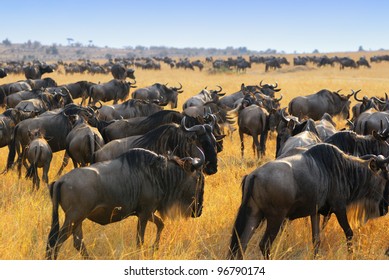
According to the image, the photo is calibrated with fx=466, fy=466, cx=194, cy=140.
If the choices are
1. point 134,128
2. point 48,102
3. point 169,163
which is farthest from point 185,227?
point 48,102

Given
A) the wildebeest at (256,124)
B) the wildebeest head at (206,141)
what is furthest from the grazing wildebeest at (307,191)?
the wildebeest at (256,124)

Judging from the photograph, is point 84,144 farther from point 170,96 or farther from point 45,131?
point 170,96

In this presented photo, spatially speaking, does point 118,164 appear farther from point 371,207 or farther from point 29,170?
point 29,170

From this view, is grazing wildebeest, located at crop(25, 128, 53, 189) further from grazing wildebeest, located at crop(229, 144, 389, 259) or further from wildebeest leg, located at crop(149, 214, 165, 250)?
grazing wildebeest, located at crop(229, 144, 389, 259)

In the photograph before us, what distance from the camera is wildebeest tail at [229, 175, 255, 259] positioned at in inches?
177

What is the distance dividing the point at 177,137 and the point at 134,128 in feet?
5.56

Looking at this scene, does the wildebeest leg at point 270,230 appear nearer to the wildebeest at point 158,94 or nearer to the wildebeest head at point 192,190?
the wildebeest head at point 192,190

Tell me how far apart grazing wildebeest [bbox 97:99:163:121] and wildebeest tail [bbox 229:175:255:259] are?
6.12 metres

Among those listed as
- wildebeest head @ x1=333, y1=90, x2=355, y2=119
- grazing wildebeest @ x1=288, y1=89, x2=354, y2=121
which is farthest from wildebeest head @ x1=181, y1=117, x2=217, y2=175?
wildebeest head @ x1=333, y1=90, x2=355, y2=119

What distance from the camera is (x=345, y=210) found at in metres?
4.89

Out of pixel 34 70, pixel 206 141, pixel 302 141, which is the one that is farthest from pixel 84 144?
pixel 34 70

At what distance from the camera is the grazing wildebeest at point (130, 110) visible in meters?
10.7

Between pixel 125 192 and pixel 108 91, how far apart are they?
1471 centimetres

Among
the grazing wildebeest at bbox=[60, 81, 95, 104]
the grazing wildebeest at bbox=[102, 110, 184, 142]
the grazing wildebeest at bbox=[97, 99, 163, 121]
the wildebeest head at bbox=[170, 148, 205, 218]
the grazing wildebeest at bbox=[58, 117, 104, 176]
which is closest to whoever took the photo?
the wildebeest head at bbox=[170, 148, 205, 218]
